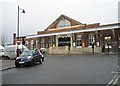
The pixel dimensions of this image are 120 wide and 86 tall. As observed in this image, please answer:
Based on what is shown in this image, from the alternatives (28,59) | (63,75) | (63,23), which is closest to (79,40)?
(63,23)

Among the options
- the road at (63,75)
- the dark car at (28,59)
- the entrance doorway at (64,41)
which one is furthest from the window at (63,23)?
the road at (63,75)

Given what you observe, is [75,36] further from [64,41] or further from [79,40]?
[64,41]

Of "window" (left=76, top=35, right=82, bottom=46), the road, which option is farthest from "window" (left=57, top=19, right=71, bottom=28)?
the road

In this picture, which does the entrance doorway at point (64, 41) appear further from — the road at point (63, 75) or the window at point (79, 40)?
the road at point (63, 75)

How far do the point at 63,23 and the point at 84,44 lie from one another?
1061 centimetres

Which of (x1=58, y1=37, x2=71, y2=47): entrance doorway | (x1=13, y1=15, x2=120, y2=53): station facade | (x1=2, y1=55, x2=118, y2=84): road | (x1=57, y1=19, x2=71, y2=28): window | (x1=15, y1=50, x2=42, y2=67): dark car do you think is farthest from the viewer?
(x1=57, y1=19, x2=71, y2=28): window

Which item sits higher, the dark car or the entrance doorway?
the entrance doorway

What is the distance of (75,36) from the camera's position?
55.7 metres

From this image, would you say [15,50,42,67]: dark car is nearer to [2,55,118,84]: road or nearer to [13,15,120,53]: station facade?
[2,55,118,84]: road

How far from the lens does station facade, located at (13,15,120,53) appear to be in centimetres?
4746

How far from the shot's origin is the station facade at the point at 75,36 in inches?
1868

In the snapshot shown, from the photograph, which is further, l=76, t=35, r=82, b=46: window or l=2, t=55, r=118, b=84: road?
l=76, t=35, r=82, b=46: window

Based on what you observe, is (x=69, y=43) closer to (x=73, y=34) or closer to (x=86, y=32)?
(x=73, y=34)

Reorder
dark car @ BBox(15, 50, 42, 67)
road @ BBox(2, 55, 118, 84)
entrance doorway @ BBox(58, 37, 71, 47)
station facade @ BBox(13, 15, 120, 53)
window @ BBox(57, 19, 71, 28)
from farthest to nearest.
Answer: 1. window @ BBox(57, 19, 71, 28)
2. entrance doorway @ BBox(58, 37, 71, 47)
3. station facade @ BBox(13, 15, 120, 53)
4. dark car @ BBox(15, 50, 42, 67)
5. road @ BBox(2, 55, 118, 84)
